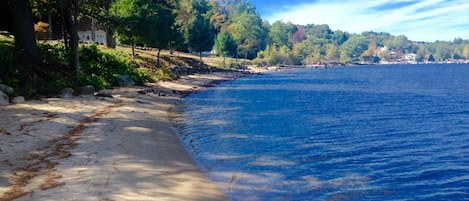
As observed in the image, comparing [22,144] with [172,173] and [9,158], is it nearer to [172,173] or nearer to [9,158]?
[9,158]

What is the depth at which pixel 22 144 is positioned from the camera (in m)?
12.4

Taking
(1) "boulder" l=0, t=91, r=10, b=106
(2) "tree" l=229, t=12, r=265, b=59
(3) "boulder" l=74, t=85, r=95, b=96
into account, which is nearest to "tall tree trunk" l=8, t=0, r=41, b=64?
(3) "boulder" l=74, t=85, r=95, b=96

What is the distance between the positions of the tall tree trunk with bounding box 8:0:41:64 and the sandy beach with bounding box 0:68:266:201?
7745mm

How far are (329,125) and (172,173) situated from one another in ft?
45.6

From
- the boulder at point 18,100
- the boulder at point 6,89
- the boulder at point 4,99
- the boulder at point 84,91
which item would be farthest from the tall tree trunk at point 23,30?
the boulder at point 4,99

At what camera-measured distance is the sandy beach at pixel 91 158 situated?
8.84m

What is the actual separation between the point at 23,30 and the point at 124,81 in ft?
37.2

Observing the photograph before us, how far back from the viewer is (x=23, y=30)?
26.2 m

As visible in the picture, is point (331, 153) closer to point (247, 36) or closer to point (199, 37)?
point (199, 37)

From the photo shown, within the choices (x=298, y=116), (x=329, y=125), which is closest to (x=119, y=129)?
(x=329, y=125)

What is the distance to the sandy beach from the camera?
348 inches

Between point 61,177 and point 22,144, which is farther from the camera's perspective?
point 22,144

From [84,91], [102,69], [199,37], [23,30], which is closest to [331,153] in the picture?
[84,91]

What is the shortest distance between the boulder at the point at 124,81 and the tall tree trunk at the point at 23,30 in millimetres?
9523
